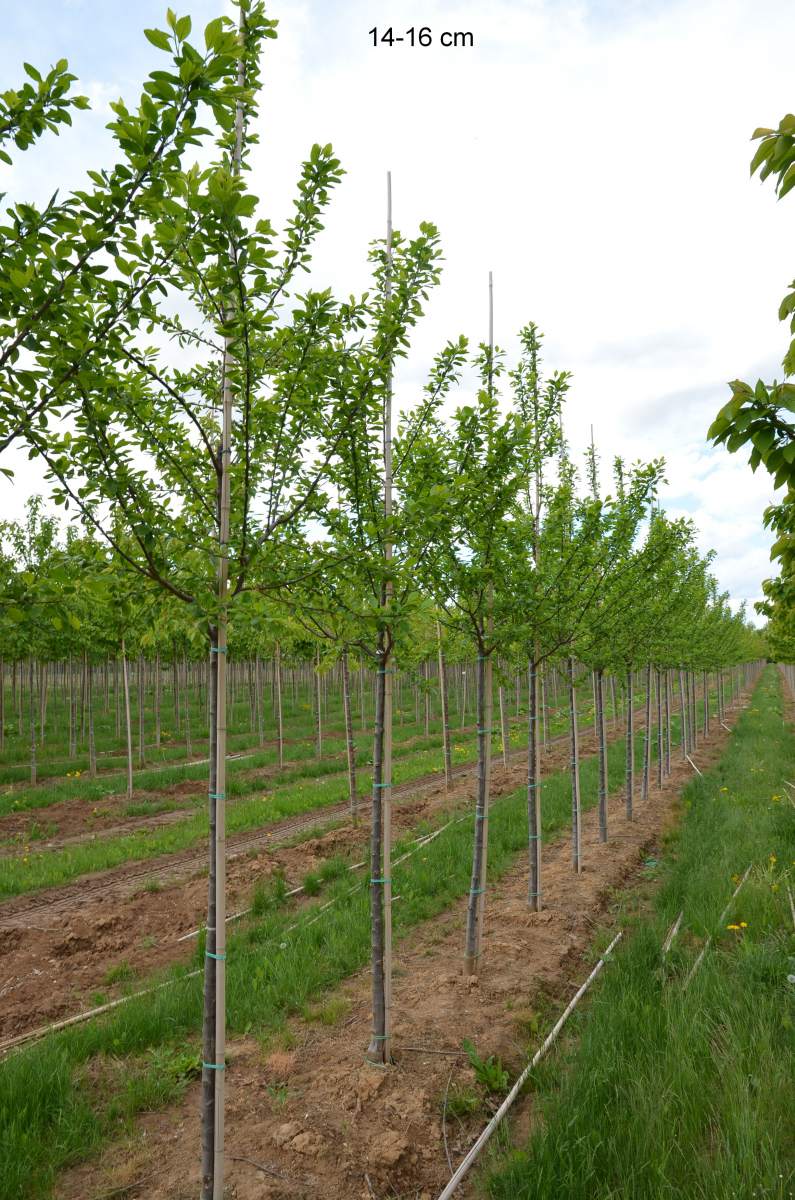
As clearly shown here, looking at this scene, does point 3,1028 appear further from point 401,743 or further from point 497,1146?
point 401,743

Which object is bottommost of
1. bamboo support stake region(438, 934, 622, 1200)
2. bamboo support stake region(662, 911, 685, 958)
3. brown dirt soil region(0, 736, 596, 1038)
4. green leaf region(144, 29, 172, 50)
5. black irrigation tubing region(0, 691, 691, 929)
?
black irrigation tubing region(0, 691, 691, 929)

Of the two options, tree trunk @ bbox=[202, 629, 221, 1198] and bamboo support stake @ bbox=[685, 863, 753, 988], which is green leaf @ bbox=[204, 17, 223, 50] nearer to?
tree trunk @ bbox=[202, 629, 221, 1198]

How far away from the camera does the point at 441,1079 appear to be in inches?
183

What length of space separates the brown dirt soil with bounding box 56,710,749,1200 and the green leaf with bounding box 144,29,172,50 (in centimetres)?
515

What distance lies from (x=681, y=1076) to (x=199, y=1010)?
11.7ft

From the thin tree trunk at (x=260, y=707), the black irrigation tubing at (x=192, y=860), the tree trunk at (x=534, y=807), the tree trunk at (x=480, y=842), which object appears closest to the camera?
the tree trunk at (x=480, y=842)

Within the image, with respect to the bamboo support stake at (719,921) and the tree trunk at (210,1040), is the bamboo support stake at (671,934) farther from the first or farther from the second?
the tree trunk at (210,1040)

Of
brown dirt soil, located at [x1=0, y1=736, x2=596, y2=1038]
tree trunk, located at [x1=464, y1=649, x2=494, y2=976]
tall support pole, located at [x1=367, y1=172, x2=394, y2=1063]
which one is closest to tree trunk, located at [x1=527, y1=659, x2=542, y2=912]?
tree trunk, located at [x1=464, y1=649, x2=494, y2=976]

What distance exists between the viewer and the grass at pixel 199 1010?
400cm

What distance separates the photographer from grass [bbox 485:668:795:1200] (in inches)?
130

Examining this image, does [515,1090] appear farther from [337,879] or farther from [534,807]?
[337,879]

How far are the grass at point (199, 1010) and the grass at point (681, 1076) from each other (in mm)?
2164

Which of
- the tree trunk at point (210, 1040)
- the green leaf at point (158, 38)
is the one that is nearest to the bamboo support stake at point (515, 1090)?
the tree trunk at point (210, 1040)

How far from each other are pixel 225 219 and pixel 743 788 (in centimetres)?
1369
